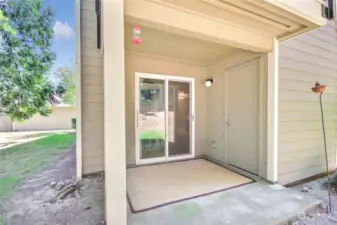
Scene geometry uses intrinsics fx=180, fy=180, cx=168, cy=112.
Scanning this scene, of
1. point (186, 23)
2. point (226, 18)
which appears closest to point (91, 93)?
point (186, 23)

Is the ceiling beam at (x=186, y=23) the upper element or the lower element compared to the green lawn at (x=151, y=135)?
upper

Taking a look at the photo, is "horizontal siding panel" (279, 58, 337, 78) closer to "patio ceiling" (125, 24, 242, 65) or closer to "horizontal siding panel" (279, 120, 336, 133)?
"patio ceiling" (125, 24, 242, 65)

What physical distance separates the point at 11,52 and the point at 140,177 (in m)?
3.70

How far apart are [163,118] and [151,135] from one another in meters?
0.51

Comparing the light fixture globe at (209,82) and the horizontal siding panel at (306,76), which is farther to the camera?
the light fixture globe at (209,82)

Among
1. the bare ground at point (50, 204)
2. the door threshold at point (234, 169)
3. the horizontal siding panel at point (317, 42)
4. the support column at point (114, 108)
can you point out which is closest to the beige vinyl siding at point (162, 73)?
the door threshold at point (234, 169)

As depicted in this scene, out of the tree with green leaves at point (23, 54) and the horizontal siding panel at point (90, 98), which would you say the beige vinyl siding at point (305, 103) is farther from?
the tree with green leaves at point (23, 54)

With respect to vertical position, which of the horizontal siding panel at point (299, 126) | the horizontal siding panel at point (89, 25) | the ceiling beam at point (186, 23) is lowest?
the horizontal siding panel at point (299, 126)

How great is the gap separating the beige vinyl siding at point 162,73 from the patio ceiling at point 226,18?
81.5 inches

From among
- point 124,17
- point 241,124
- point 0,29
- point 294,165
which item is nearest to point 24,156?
point 0,29

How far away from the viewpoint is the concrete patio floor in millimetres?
2018

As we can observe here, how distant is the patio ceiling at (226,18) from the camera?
1.91 meters

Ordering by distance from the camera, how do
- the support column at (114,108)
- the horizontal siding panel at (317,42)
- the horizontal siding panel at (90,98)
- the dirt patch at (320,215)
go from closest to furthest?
the support column at (114,108) → the dirt patch at (320,215) → the horizontal siding panel at (90,98) → the horizontal siding panel at (317,42)

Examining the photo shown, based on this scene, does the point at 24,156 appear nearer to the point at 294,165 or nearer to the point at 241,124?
the point at 241,124
